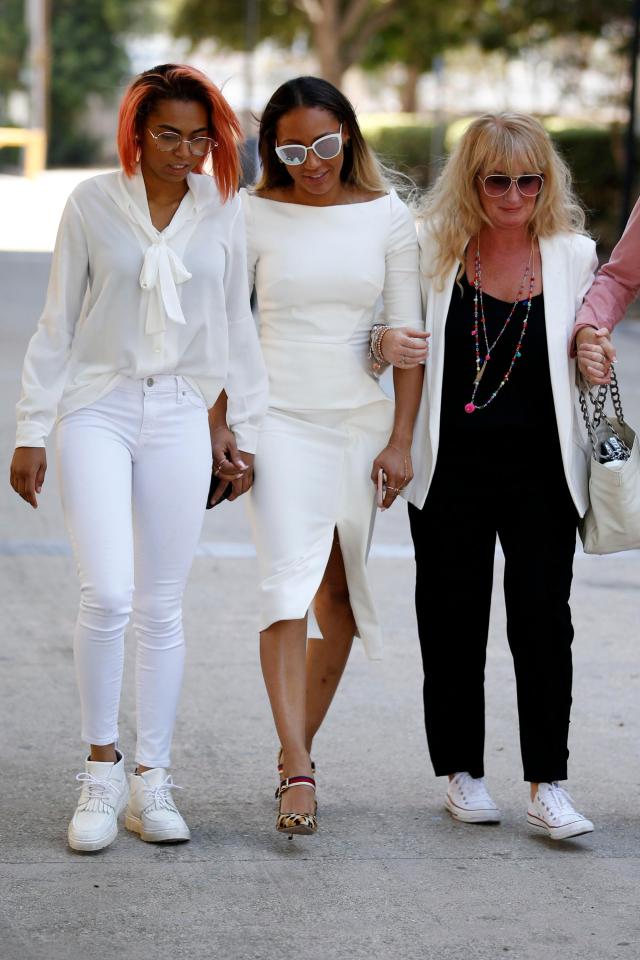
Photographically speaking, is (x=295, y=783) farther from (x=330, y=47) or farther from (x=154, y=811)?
(x=330, y=47)

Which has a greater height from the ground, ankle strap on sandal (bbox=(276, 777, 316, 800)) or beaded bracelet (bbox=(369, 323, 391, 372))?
beaded bracelet (bbox=(369, 323, 391, 372))

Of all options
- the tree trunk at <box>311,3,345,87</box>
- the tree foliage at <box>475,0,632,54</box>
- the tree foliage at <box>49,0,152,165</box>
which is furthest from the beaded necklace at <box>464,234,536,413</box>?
the tree foliage at <box>49,0,152,165</box>

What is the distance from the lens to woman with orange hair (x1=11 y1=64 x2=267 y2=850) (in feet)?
12.1

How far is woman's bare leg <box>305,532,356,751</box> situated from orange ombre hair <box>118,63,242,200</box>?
1137 millimetres

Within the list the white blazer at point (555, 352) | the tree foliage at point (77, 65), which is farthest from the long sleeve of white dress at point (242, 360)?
the tree foliage at point (77, 65)

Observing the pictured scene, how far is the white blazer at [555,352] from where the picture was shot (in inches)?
153

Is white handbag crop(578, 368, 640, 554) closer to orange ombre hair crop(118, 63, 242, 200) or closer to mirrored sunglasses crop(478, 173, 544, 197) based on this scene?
mirrored sunglasses crop(478, 173, 544, 197)

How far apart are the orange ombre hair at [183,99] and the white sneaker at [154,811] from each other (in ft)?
4.92

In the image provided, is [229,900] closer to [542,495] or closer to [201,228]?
[542,495]

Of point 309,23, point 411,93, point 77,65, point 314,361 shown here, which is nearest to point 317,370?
point 314,361

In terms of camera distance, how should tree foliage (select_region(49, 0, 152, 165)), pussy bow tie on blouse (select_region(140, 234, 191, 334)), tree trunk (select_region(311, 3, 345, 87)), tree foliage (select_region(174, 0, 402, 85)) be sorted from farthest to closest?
1. tree foliage (select_region(49, 0, 152, 165))
2. tree foliage (select_region(174, 0, 402, 85))
3. tree trunk (select_region(311, 3, 345, 87))
4. pussy bow tie on blouse (select_region(140, 234, 191, 334))

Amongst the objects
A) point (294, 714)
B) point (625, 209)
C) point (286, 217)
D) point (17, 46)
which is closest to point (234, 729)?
point (294, 714)

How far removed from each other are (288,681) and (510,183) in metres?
1.41

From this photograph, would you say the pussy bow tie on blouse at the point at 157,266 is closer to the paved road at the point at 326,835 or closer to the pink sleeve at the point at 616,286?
the pink sleeve at the point at 616,286
